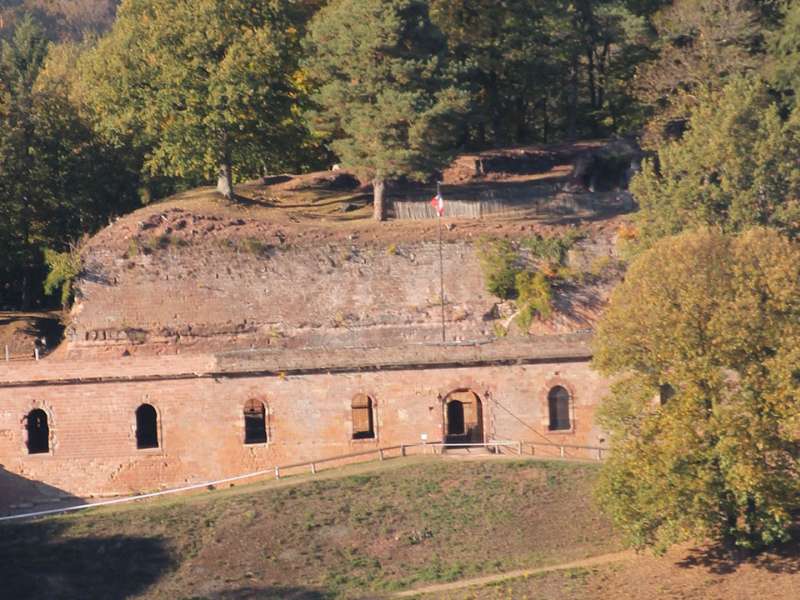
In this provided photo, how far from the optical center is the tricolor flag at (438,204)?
53.2 metres

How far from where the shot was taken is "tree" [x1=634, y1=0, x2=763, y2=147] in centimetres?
5919

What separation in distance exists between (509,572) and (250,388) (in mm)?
10493

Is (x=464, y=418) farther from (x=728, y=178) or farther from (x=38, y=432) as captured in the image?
(x=38, y=432)

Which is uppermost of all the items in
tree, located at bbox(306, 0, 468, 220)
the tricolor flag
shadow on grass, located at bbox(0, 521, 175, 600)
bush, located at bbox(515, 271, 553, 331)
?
tree, located at bbox(306, 0, 468, 220)

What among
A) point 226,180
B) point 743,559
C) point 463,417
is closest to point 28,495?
point 463,417

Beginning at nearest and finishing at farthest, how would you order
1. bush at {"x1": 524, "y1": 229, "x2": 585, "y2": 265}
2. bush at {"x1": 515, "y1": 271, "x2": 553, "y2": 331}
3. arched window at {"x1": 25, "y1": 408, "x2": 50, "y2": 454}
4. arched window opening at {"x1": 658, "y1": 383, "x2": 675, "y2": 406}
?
arched window opening at {"x1": 658, "y1": 383, "x2": 675, "y2": 406}
arched window at {"x1": 25, "y1": 408, "x2": 50, "y2": 454}
bush at {"x1": 515, "y1": 271, "x2": 553, "y2": 331}
bush at {"x1": 524, "y1": 229, "x2": 585, "y2": 265}

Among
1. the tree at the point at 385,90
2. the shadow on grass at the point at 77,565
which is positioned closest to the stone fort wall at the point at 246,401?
the shadow on grass at the point at 77,565

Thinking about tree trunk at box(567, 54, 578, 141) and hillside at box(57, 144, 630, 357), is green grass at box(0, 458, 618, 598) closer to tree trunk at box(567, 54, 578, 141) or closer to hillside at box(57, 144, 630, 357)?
hillside at box(57, 144, 630, 357)

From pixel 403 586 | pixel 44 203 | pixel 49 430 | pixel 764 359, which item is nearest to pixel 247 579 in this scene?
pixel 403 586

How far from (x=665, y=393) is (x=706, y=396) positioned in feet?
7.88

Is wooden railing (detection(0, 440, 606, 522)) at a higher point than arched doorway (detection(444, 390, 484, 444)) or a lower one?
lower

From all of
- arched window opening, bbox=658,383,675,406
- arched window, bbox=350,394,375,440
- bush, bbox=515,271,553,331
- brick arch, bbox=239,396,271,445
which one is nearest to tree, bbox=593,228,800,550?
arched window opening, bbox=658,383,675,406

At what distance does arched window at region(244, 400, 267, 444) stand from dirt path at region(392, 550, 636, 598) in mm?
9040

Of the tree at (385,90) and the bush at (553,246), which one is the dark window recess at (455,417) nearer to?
the bush at (553,246)
